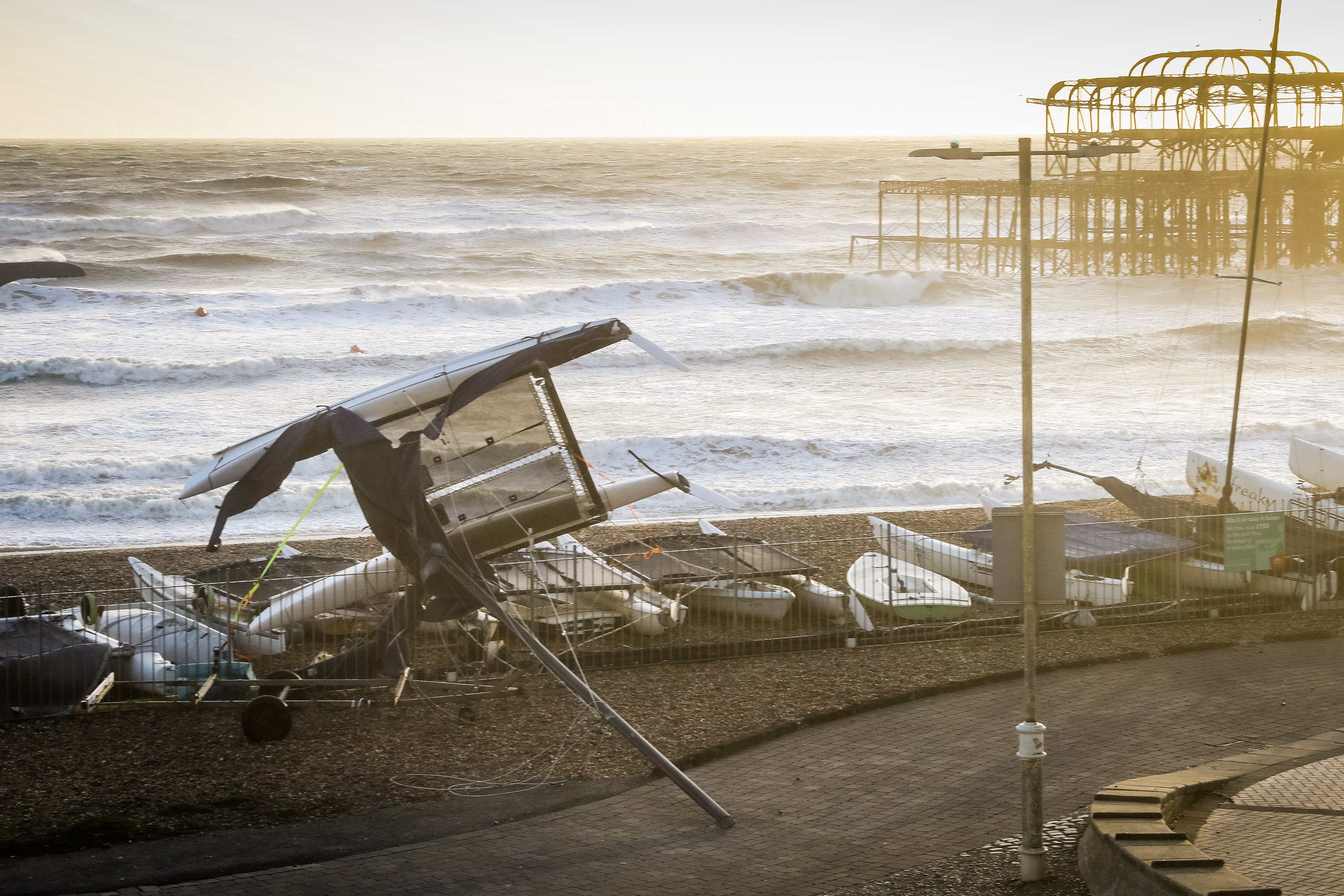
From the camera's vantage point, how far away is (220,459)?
1191 centimetres

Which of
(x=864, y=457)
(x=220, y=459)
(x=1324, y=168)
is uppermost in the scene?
(x=1324, y=168)

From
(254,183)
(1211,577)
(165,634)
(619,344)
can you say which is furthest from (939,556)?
(254,183)

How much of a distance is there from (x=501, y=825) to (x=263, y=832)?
1.78m

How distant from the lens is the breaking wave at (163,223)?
212 feet

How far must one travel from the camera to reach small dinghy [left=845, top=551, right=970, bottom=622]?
48.0 ft

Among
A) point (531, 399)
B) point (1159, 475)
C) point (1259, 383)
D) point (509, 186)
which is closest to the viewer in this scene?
point (531, 399)

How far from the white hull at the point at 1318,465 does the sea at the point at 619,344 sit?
2975mm

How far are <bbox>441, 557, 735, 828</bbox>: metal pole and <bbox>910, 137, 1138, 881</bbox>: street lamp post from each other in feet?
7.42

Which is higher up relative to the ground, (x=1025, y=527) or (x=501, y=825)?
(x=1025, y=527)

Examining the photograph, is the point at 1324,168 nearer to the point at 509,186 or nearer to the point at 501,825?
the point at 501,825

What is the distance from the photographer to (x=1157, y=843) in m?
7.30

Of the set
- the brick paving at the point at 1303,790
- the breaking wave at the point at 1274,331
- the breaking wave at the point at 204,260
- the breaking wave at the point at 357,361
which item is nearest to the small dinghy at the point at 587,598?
the brick paving at the point at 1303,790

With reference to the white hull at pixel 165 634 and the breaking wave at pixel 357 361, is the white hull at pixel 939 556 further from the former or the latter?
the breaking wave at pixel 357 361

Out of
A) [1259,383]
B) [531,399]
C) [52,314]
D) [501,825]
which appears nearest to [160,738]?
[501,825]
